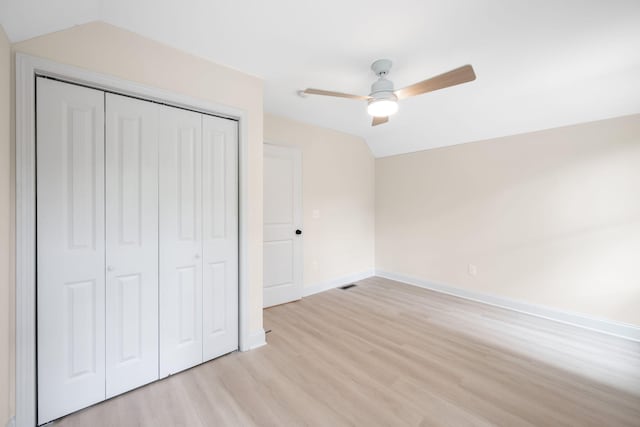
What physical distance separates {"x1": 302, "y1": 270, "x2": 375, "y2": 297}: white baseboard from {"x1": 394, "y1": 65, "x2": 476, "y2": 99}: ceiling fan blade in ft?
9.27

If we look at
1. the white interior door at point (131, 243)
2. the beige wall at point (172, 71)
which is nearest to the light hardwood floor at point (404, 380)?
the white interior door at point (131, 243)

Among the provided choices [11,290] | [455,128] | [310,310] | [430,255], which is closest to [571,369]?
[430,255]

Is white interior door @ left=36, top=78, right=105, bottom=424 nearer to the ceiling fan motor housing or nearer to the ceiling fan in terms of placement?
the ceiling fan

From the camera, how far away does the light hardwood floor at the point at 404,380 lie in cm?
161

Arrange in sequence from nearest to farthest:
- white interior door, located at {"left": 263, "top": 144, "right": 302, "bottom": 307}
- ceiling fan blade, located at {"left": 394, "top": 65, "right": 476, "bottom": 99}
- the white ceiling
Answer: the white ceiling
ceiling fan blade, located at {"left": 394, "top": 65, "right": 476, "bottom": 99}
white interior door, located at {"left": 263, "top": 144, "right": 302, "bottom": 307}

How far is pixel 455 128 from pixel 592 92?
1.30 meters

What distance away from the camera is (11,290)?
1.42 m

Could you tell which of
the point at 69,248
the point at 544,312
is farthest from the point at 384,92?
the point at 544,312

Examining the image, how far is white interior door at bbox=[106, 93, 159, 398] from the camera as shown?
174cm

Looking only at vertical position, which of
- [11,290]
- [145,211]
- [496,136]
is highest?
[496,136]

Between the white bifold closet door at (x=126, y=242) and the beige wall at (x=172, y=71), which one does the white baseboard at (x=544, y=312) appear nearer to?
the beige wall at (x=172, y=71)

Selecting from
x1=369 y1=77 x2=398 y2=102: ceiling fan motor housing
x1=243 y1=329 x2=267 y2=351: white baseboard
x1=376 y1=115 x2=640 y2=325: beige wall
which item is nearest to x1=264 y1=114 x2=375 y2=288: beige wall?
x1=376 y1=115 x2=640 y2=325: beige wall

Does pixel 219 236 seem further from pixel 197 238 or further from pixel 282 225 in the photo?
pixel 282 225

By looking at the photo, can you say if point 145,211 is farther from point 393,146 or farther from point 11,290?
point 393,146
